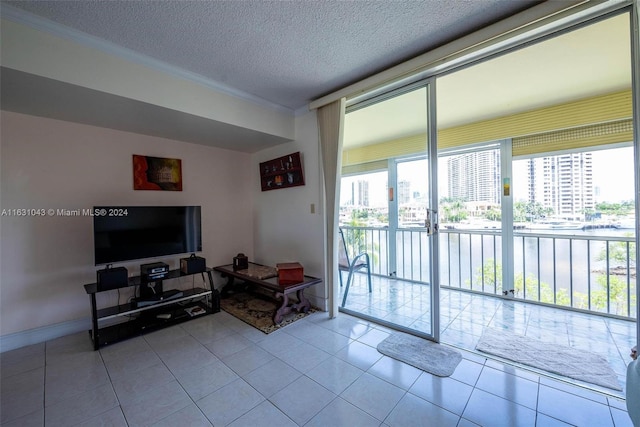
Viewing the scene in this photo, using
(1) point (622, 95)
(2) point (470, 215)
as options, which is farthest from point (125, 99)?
(1) point (622, 95)

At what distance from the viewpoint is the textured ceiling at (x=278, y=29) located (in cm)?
152

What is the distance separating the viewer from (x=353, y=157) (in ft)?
9.81

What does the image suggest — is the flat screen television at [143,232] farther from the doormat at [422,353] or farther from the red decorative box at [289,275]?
the doormat at [422,353]

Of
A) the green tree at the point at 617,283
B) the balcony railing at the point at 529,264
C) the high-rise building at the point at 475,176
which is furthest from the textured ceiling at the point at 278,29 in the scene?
the green tree at the point at 617,283

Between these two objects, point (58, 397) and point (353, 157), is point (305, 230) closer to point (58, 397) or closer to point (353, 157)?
point (353, 157)

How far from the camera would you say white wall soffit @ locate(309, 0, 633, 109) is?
1.45m

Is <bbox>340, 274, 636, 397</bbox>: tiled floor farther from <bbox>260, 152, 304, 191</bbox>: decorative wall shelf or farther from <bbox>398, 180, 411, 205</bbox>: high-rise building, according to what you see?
<bbox>260, 152, 304, 191</bbox>: decorative wall shelf

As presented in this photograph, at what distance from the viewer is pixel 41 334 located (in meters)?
2.23

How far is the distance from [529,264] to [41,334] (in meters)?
5.13

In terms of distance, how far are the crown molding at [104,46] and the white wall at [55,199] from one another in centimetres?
101

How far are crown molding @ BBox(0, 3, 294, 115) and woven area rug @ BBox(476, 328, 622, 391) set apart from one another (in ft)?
10.8

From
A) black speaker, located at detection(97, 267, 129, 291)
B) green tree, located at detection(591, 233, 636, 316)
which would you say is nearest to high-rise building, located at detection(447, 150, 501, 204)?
green tree, located at detection(591, 233, 636, 316)

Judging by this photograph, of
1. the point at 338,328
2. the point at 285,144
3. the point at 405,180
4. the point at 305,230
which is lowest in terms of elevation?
the point at 338,328

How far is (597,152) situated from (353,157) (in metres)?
2.53
